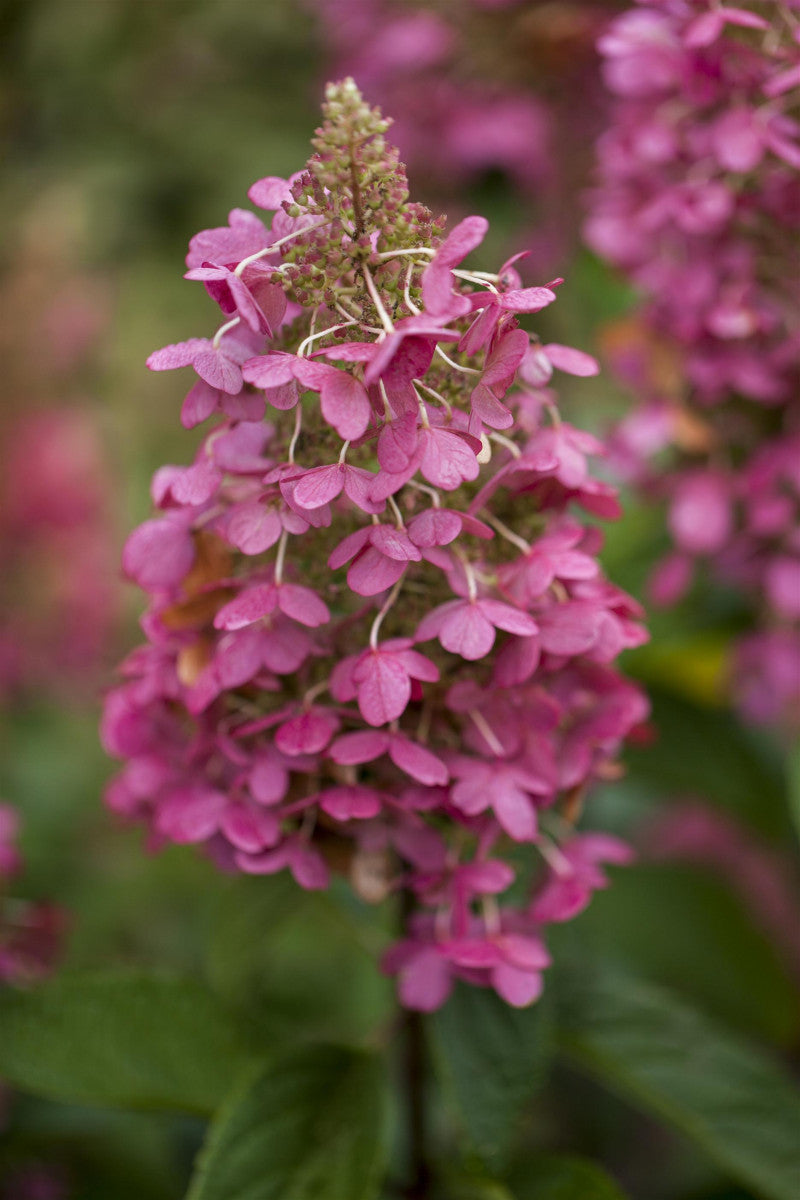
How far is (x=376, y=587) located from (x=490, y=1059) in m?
0.39

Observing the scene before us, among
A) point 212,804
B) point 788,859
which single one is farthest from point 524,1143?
point 212,804

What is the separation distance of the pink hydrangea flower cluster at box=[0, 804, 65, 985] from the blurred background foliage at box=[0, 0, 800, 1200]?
6.0 inches

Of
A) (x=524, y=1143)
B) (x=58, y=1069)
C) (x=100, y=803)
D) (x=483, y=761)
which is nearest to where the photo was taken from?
(x=483, y=761)

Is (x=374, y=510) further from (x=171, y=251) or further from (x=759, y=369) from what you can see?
(x=171, y=251)

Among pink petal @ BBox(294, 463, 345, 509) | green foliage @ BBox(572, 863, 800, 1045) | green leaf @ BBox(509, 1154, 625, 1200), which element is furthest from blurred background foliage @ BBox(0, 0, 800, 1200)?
pink petal @ BBox(294, 463, 345, 509)

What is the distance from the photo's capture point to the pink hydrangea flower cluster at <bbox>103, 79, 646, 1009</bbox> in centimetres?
60

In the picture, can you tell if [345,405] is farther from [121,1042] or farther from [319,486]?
[121,1042]

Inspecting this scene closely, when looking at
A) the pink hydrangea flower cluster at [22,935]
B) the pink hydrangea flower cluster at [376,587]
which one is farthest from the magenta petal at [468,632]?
the pink hydrangea flower cluster at [22,935]

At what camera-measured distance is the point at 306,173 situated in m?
0.60

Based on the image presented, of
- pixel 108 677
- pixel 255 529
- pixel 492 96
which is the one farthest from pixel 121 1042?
pixel 492 96

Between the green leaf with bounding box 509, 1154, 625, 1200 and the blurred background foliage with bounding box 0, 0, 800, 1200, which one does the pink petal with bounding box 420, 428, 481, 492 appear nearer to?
the blurred background foliage with bounding box 0, 0, 800, 1200

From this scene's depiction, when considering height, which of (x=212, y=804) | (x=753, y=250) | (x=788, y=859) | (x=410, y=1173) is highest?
(x=753, y=250)

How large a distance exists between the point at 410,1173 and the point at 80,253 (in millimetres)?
2197

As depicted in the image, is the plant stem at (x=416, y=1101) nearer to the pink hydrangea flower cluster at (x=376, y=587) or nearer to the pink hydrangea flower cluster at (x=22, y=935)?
the pink hydrangea flower cluster at (x=376, y=587)
